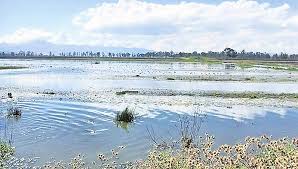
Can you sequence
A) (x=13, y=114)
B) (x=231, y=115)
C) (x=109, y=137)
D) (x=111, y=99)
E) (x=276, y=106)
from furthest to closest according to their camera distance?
(x=111, y=99), (x=276, y=106), (x=231, y=115), (x=13, y=114), (x=109, y=137)

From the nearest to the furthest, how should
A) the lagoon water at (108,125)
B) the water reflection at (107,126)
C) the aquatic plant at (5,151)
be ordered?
the aquatic plant at (5,151)
the lagoon water at (108,125)
the water reflection at (107,126)

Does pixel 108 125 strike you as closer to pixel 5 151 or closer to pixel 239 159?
pixel 5 151

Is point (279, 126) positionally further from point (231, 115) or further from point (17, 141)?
point (17, 141)

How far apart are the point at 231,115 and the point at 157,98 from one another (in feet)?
31.9

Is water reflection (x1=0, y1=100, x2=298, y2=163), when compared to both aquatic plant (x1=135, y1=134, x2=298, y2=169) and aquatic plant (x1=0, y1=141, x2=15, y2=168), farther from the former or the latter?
aquatic plant (x1=135, y1=134, x2=298, y2=169)

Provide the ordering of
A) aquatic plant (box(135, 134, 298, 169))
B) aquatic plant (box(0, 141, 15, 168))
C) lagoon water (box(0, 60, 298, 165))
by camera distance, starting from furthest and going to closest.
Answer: lagoon water (box(0, 60, 298, 165))
aquatic plant (box(0, 141, 15, 168))
aquatic plant (box(135, 134, 298, 169))

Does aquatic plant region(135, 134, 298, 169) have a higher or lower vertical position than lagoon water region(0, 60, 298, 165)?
higher

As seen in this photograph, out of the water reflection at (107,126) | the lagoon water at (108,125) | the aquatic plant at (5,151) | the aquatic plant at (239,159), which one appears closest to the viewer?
the aquatic plant at (239,159)

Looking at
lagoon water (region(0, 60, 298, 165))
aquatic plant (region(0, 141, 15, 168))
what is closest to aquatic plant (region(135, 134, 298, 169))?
lagoon water (region(0, 60, 298, 165))

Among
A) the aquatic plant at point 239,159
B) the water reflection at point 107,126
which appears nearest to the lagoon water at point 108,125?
the water reflection at point 107,126

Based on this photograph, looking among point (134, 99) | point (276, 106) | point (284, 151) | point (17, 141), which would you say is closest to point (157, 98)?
point (134, 99)

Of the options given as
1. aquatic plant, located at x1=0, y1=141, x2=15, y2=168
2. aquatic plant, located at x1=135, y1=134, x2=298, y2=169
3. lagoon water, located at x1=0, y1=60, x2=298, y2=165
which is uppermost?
aquatic plant, located at x1=135, y1=134, x2=298, y2=169

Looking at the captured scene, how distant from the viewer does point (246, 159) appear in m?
7.61

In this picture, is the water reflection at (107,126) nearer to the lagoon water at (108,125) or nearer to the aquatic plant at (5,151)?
the lagoon water at (108,125)
